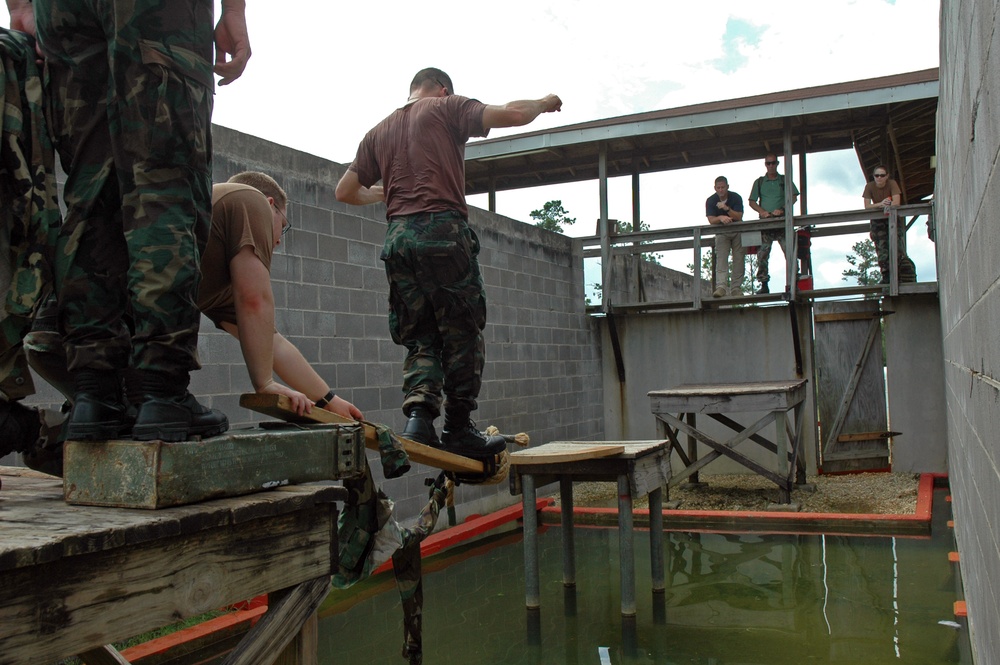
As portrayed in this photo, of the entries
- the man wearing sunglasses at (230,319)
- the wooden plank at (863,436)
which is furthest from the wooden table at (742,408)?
the man wearing sunglasses at (230,319)

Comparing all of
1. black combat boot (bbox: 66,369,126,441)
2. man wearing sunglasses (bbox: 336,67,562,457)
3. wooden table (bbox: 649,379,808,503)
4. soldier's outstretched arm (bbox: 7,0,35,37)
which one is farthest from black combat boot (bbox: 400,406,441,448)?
wooden table (bbox: 649,379,808,503)

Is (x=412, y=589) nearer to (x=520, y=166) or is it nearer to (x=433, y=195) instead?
(x=433, y=195)

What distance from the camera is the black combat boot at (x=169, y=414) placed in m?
1.59

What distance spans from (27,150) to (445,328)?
65.9 inches

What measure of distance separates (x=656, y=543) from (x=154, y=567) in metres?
4.60

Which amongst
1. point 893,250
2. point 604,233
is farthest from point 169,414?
point 893,250

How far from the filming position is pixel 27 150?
5.57 feet

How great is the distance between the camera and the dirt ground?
8086 millimetres

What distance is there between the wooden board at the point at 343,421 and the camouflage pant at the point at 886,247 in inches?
318

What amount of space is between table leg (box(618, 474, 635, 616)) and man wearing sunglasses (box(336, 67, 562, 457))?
2132mm

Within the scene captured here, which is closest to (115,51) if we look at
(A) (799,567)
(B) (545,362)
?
(A) (799,567)

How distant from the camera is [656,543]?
559 centimetres

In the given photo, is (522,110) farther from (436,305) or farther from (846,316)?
(846,316)

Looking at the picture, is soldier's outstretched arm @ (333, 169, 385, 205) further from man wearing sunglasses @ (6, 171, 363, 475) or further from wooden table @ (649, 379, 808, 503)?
wooden table @ (649, 379, 808, 503)
